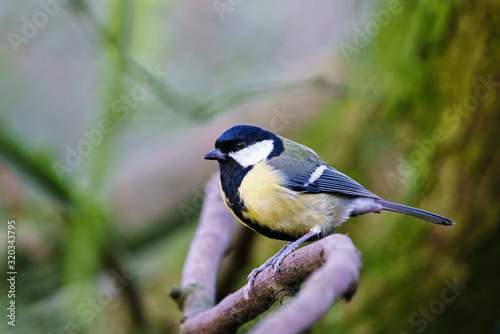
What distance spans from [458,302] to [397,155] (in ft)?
1.89

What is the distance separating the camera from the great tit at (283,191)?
1.10 meters

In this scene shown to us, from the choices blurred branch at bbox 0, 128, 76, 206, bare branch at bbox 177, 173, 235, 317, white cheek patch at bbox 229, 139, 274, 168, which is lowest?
bare branch at bbox 177, 173, 235, 317

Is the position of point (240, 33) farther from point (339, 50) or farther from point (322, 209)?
point (322, 209)

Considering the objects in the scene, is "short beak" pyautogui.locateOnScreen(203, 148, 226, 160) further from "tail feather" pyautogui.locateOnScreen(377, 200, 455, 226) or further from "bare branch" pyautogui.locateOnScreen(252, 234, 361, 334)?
"bare branch" pyautogui.locateOnScreen(252, 234, 361, 334)

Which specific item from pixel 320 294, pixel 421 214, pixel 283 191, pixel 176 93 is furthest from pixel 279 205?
pixel 176 93

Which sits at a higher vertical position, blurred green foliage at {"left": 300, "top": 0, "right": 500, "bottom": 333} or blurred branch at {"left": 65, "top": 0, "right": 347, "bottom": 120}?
blurred branch at {"left": 65, "top": 0, "right": 347, "bottom": 120}

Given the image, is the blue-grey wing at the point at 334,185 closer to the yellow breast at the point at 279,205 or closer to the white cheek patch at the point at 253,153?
the yellow breast at the point at 279,205

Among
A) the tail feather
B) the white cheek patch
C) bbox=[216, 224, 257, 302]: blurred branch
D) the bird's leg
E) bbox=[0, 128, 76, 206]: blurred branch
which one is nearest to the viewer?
the bird's leg

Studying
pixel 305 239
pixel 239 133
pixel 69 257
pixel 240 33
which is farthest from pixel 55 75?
pixel 305 239

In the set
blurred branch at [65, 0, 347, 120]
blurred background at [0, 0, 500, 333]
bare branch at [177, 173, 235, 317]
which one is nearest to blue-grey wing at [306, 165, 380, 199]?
bare branch at [177, 173, 235, 317]

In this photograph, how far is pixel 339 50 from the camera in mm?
2096

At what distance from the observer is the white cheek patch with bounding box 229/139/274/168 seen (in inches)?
46.7

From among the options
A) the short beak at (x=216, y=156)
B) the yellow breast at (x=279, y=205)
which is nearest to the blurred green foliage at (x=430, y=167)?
the yellow breast at (x=279, y=205)

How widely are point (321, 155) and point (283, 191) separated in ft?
2.63
